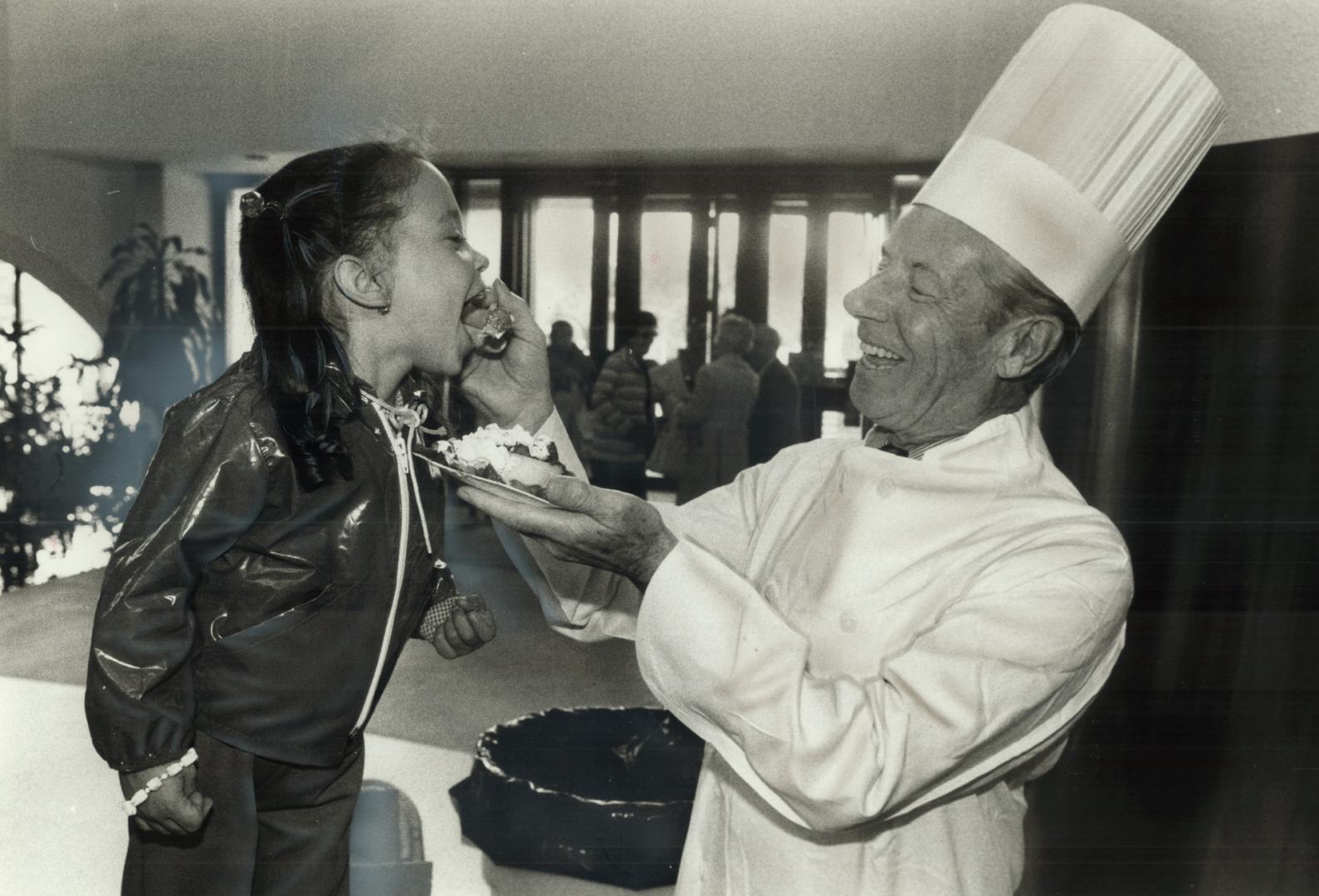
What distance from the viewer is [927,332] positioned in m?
1.05

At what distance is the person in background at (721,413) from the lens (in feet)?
4.76

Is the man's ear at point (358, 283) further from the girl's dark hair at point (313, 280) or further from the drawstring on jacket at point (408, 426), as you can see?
the drawstring on jacket at point (408, 426)

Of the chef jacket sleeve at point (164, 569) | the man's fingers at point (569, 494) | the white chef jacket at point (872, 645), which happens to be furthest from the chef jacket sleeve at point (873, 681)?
Answer: the chef jacket sleeve at point (164, 569)

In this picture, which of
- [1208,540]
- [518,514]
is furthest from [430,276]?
[1208,540]

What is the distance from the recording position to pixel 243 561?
116 cm

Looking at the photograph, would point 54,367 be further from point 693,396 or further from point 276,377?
point 693,396

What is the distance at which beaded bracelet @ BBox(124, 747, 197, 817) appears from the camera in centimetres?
113

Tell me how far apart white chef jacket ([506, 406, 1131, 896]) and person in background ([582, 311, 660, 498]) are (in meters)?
0.14

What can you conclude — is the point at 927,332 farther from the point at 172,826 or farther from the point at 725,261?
the point at 172,826

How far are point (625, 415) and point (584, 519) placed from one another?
48cm

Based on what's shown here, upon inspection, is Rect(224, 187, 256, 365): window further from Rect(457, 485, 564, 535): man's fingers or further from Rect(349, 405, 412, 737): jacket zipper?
Rect(457, 485, 564, 535): man's fingers

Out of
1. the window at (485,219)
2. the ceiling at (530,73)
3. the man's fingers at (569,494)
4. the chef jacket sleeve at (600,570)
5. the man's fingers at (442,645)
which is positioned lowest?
the man's fingers at (442,645)

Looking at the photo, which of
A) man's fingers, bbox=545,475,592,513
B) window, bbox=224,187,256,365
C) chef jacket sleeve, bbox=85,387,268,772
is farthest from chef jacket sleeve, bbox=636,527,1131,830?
window, bbox=224,187,256,365

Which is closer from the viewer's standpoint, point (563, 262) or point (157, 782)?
point (157, 782)
